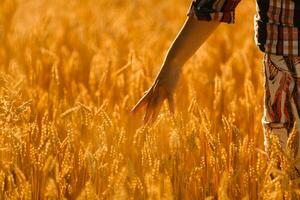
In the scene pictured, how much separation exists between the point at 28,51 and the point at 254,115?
0.96 meters

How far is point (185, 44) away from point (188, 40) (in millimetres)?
11

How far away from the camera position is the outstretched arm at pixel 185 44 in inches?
66.1

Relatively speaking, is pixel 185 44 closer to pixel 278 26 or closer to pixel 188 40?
pixel 188 40

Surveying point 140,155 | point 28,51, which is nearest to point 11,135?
point 140,155

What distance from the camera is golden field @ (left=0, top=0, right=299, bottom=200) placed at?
61.9 inches

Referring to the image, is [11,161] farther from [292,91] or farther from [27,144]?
[292,91]

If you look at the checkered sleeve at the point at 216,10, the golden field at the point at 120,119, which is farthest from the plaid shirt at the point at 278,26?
the golden field at the point at 120,119

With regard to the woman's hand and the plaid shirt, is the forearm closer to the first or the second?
the woman's hand

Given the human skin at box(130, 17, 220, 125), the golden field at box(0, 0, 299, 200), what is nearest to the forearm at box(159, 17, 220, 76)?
the human skin at box(130, 17, 220, 125)

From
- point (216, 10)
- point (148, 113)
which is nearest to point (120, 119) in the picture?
point (148, 113)

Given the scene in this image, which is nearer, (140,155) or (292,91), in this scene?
(292,91)

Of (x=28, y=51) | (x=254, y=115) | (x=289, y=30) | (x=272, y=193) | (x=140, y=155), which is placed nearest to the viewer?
(x=272, y=193)

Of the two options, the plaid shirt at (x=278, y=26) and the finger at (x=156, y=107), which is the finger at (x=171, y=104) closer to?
the finger at (x=156, y=107)

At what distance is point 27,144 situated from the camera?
1.78 metres
